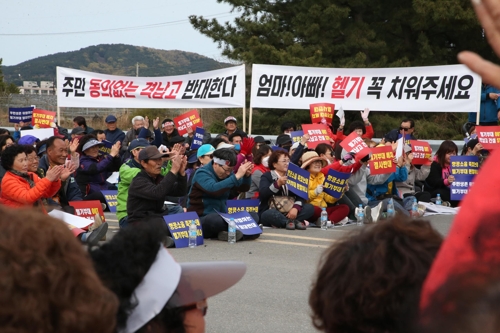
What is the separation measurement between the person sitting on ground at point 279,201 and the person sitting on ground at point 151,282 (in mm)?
8470

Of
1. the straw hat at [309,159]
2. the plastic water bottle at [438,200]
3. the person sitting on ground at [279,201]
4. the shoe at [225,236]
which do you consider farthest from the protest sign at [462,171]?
the shoe at [225,236]

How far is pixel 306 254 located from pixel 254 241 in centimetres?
119

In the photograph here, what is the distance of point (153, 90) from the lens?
1795 cm

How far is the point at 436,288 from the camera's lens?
0.89 metres

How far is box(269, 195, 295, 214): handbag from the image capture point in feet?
35.2

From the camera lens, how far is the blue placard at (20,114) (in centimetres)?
1758

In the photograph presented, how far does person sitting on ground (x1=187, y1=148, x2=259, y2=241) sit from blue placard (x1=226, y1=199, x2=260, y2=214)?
203mm

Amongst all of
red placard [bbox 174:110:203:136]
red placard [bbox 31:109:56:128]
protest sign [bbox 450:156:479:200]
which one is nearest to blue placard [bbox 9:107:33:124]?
red placard [bbox 31:109:56:128]

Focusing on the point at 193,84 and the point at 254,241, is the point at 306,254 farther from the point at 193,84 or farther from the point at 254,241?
the point at 193,84

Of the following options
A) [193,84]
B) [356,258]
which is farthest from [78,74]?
[356,258]

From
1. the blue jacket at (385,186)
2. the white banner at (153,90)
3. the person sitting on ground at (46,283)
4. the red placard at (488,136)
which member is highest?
the white banner at (153,90)

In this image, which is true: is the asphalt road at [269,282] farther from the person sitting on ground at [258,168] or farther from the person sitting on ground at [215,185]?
the person sitting on ground at [258,168]

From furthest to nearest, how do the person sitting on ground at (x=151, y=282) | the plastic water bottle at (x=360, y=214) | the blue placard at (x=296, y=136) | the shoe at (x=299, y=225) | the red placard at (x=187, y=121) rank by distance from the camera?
the red placard at (x=187, y=121) < the blue placard at (x=296, y=136) < the plastic water bottle at (x=360, y=214) < the shoe at (x=299, y=225) < the person sitting on ground at (x=151, y=282)

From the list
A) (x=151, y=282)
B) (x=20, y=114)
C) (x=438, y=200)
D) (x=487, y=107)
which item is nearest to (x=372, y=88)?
(x=487, y=107)
